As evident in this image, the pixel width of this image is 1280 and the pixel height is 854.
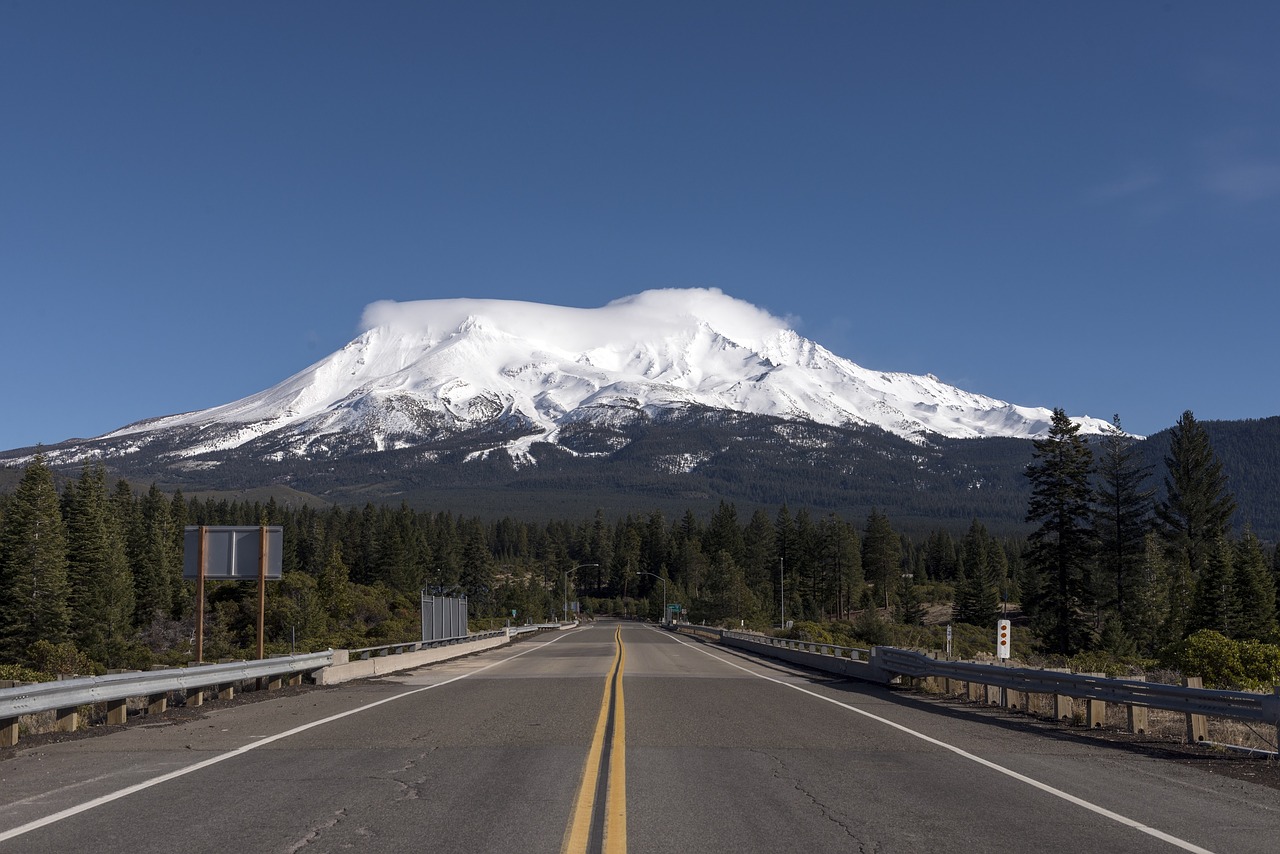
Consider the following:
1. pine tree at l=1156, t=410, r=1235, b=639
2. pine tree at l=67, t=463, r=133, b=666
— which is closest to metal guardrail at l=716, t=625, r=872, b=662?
pine tree at l=1156, t=410, r=1235, b=639

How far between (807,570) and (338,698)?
430ft

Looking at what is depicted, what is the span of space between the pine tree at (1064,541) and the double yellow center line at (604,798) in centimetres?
4263

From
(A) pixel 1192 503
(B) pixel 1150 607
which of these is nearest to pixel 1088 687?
(B) pixel 1150 607

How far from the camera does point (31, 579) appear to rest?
67688 mm

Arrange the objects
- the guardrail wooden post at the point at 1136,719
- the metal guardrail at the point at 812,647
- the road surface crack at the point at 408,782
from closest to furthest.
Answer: the road surface crack at the point at 408,782 → the guardrail wooden post at the point at 1136,719 → the metal guardrail at the point at 812,647

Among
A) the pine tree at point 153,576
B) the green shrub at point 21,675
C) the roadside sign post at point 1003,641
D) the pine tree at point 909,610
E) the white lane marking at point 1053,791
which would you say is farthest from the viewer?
the pine tree at point 909,610

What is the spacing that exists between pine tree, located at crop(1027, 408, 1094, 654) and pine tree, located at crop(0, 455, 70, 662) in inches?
2291

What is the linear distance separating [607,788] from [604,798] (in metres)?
0.53

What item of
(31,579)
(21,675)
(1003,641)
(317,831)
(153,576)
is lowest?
(153,576)

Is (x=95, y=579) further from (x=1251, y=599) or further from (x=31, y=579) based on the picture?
(x=1251, y=599)

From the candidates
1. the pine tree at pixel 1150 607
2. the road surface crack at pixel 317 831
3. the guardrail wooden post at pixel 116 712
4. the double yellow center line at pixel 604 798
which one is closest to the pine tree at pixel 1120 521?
the pine tree at pixel 1150 607

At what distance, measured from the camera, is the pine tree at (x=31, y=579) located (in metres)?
67.4

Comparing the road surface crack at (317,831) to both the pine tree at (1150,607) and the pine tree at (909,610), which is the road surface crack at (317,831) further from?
the pine tree at (909,610)

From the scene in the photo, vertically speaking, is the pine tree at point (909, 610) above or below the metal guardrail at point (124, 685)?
below
